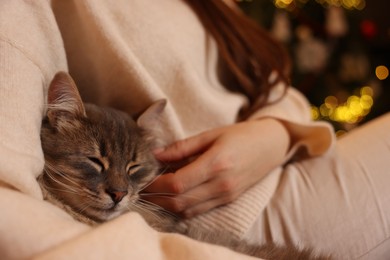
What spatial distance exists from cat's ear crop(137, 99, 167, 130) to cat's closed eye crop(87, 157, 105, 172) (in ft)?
0.60

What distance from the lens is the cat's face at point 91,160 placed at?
0.81 metres

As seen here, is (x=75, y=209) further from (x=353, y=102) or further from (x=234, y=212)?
(x=353, y=102)

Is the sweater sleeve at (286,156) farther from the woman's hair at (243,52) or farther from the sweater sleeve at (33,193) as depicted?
the sweater sleeve at (33,193)

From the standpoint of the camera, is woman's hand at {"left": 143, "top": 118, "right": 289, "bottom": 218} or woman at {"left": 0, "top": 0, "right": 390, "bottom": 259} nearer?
woman at {"left": 0, "top": 0, "right": 390, "bottom": 259}

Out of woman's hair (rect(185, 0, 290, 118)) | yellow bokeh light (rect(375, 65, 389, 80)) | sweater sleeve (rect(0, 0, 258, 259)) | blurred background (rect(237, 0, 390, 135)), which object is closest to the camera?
sweater sleeve (rect(0, 0, 258, 259))

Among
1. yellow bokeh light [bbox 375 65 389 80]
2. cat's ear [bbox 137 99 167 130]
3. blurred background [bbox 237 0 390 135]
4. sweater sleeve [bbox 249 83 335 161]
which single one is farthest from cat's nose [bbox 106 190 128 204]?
yellow bokeh light [bbox 375 65 389 80]

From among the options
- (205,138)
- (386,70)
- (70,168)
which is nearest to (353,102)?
(386,70)

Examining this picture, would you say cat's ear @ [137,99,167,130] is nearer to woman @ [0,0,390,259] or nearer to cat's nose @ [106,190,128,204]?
woman @ [0,0,390,259]

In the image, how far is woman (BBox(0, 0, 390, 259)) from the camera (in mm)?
749

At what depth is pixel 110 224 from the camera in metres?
0.52

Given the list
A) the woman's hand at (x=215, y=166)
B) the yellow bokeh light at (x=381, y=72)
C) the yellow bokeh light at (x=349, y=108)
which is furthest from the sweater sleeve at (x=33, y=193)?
the yellow bokeh light at (x=381, y=72)

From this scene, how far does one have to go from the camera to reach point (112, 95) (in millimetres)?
1031

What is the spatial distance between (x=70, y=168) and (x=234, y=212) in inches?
14.9

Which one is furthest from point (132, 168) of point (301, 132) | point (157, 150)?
point (301, 132)
